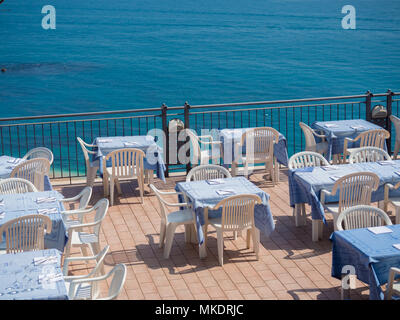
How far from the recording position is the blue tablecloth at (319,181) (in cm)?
846

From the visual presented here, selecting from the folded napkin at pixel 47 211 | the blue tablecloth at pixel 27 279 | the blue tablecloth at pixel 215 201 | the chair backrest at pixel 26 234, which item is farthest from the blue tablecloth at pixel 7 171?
the blue tablecloth at pixel 27 279

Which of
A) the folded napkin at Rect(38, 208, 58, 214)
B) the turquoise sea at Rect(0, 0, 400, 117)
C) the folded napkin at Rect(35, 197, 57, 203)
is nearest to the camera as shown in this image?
the folded napkin at Rect(38, 208, 58, 214)

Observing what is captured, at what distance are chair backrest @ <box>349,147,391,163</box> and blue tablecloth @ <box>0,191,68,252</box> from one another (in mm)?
4685

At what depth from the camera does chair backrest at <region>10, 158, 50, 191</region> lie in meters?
9.44

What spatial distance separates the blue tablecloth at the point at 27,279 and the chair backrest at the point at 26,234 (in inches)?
26.2

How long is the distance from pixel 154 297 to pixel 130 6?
255 feet

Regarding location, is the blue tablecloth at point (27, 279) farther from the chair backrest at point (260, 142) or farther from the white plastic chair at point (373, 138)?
the white plastic chair at point (373, 138)

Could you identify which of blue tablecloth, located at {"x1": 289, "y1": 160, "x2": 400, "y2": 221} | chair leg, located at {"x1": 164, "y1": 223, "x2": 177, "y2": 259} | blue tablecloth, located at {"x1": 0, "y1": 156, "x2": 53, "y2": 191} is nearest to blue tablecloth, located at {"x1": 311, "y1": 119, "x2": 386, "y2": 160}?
blue tablecloth, located at {"x1": 289, "y1": 160, "x2": 400, "y2": 221}

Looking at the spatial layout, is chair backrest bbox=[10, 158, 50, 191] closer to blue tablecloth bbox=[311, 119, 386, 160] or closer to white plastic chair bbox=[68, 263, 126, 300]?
white plastic chair bbox=[68, 263, 126, 300]

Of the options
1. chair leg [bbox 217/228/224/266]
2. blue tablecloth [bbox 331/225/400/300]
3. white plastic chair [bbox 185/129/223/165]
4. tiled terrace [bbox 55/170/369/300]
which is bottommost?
tiled terrace [bbox 55/170/369/300]

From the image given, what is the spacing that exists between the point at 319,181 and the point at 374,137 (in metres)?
3.09

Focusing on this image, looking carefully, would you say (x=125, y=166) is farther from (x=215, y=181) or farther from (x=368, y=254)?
(x=368, y=254)

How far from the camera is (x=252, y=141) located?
11125 millimetres

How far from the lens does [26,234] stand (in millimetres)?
6980
